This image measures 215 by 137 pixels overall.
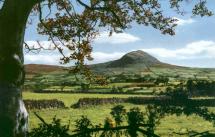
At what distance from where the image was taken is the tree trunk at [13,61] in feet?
26.5

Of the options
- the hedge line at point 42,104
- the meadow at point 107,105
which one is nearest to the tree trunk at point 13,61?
the meadow at point 107,105

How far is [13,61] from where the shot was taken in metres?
8.41

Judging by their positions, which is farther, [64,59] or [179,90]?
[64,59]

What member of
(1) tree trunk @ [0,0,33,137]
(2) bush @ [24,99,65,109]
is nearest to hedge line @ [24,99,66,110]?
(2) bush @ [24,99,65,109]

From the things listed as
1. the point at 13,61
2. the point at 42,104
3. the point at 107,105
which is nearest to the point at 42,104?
the point at 42,104

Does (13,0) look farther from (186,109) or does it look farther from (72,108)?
(72,108)

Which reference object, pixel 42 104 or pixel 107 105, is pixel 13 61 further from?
pixel 107 105

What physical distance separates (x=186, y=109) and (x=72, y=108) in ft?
170

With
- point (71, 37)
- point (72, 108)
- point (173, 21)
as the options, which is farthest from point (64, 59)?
point (72, 108)

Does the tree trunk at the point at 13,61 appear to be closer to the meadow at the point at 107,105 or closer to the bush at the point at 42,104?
the meadow at the point at 107,105

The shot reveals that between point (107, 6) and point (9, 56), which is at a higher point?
point (107, 6)

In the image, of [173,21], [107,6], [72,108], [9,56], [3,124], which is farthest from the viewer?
[72,108]

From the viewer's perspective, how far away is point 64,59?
620 inches

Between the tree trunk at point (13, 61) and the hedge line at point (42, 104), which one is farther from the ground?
the tree trunk at point (13, 61)
